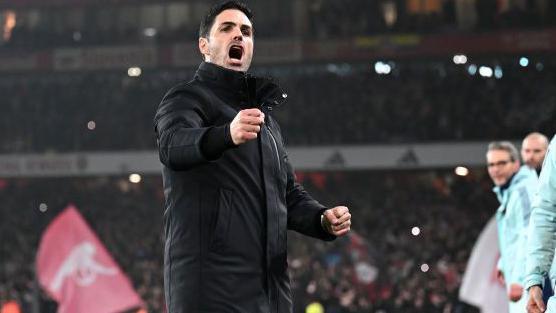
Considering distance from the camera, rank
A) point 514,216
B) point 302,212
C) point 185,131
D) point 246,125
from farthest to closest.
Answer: point 514,216 → point 302,212 → point 185,131 → point 246,125

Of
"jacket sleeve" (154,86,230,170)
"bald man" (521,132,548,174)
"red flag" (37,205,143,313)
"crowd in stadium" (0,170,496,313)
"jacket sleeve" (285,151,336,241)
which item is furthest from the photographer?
"crowd in stadium" (0,170,496,313)

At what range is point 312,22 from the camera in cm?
3083

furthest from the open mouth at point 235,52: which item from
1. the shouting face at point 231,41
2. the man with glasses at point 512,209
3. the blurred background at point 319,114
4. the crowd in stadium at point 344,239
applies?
the blurred background at point 319,114

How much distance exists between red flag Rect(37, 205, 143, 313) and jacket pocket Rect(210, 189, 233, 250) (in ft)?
35.8

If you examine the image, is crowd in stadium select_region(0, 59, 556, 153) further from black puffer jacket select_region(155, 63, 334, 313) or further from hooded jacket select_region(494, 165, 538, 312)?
black puffer jacket select_region(155, 63, 334, 313)

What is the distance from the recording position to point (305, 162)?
27.0m

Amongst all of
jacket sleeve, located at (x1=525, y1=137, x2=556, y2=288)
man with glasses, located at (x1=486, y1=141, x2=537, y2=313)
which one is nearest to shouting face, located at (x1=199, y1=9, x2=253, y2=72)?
jacket sleeve, located at (x1=525, y1=137, x2=556, y2=288)

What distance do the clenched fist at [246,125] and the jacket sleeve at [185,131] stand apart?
0.17ft

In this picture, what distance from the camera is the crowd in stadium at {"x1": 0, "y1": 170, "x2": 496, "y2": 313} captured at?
20781 mm

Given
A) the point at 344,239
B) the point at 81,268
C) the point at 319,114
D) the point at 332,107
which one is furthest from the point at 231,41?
the point at 332,107

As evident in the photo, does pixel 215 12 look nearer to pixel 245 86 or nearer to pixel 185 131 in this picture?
pixel 245 86

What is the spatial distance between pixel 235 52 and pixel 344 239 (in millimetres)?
20838

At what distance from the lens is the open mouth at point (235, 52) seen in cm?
310

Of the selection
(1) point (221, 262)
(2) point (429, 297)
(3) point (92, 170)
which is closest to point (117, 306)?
(2) point (429, 297)
